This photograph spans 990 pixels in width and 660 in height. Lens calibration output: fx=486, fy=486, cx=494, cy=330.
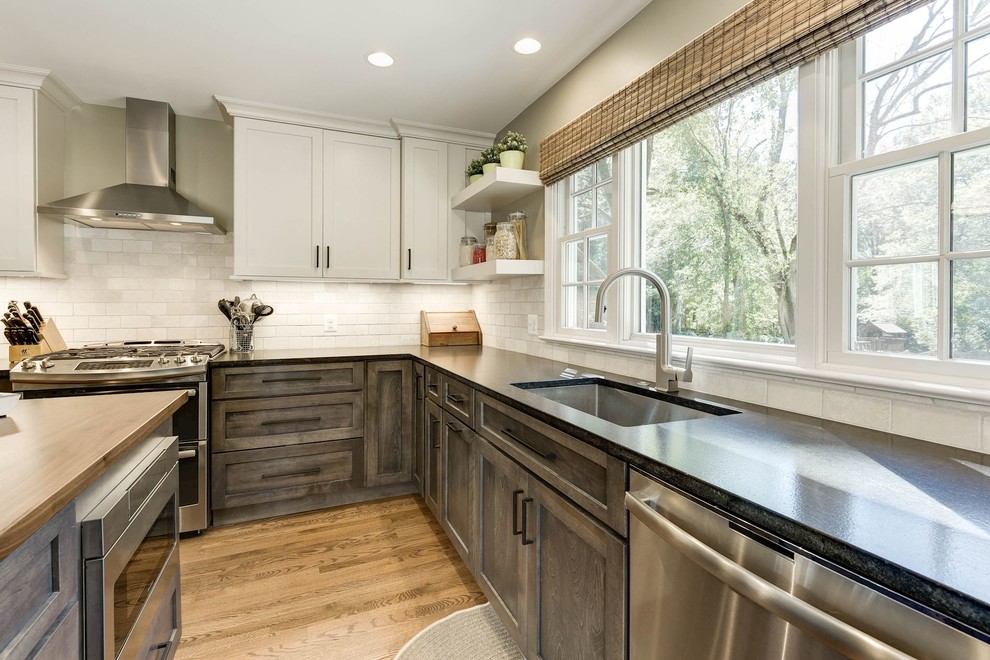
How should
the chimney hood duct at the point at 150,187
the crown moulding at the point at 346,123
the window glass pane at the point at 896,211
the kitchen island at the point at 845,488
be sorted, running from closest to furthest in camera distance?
the kitchen island at the point at 845,488 → the window glass pane at the point at 896,211 → the chimney hood duct at the point at 150,187 → the crown moulding at the point at 346,123

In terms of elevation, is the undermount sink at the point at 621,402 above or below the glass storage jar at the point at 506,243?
below

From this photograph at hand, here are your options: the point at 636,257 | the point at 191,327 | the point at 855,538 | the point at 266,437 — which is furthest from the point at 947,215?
the point at 191,327

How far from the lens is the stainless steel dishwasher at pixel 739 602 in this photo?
60cm

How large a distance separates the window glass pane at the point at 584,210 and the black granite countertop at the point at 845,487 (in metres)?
1.33

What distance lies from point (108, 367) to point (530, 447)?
6.98 ft

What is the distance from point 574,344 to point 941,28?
1.66 meters

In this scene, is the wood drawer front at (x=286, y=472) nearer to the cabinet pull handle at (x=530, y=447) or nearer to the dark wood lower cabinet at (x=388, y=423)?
the dark wood lower cabinet at (x=388, y=423)

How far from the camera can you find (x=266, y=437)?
2.69m

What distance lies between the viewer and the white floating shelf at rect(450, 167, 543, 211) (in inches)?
105

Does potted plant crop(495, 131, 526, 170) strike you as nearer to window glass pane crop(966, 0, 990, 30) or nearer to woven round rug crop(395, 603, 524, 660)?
window glass pane crop(966, 0, 990, 30)

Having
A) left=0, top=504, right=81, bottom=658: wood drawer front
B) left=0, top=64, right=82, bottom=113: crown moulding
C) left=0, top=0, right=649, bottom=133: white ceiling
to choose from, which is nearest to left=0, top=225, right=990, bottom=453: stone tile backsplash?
left=0, top=64, right=82, bottom=113: crown moulding

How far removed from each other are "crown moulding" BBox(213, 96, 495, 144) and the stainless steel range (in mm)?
1471

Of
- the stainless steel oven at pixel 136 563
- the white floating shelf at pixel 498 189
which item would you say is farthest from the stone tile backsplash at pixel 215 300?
the stainless steel oven at pixel 136 563

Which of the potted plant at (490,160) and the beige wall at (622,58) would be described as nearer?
the beige wall at (622,58)
